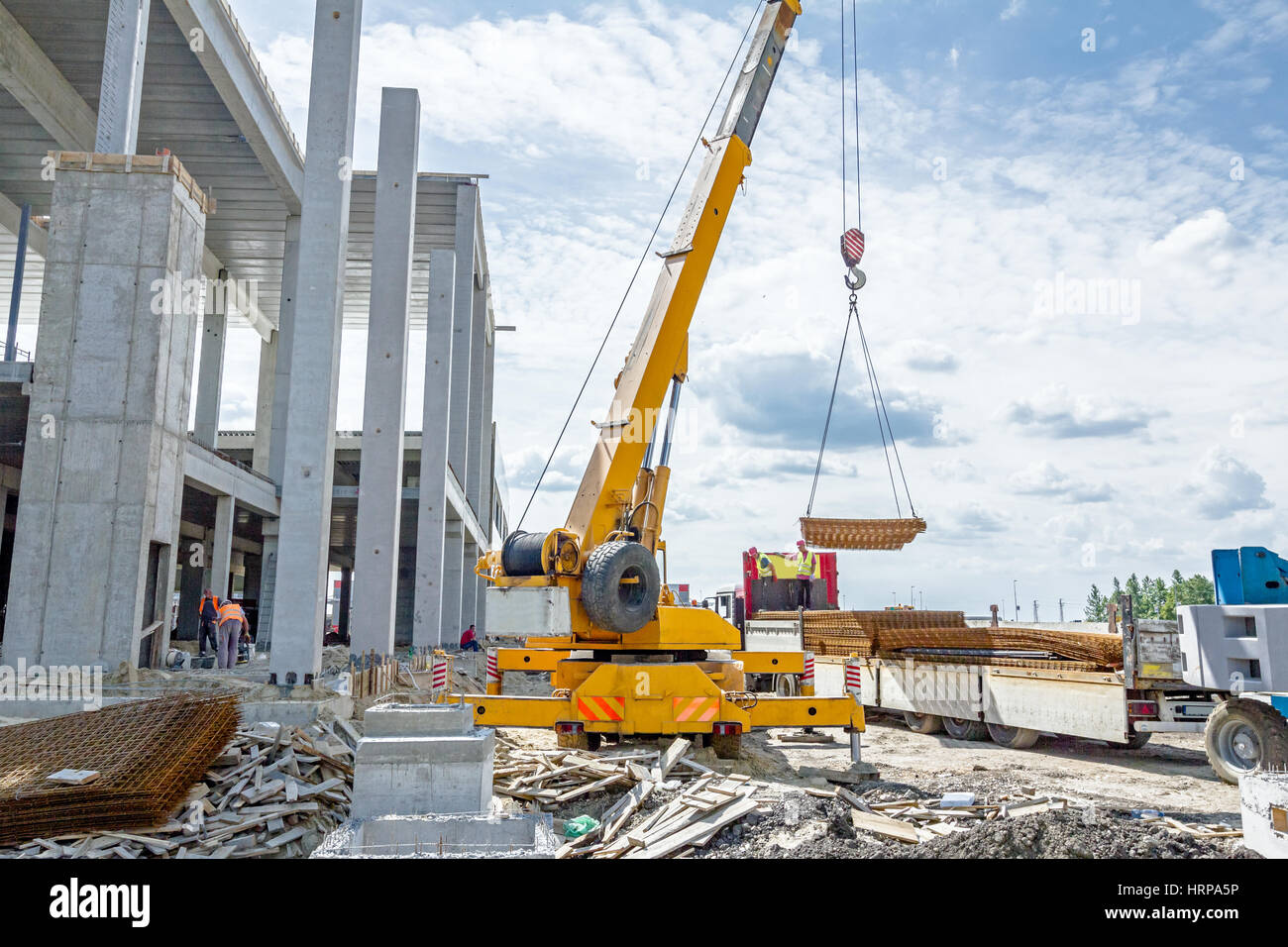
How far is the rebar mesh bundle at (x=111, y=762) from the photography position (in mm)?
6625

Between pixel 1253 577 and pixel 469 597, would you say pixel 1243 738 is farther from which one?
pixel 469 597

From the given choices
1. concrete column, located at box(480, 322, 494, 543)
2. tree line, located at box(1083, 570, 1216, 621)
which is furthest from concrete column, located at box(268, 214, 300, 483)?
tree line, located at box(1083, 570, 1216, 621)

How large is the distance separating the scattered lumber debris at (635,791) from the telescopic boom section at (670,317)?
8.14 ft

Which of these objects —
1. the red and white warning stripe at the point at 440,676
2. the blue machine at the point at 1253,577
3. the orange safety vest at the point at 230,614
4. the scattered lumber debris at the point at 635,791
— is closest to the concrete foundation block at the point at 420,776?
the scattered lumber debris at the point at 635,791

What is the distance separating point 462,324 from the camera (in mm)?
28328

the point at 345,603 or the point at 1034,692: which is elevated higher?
the point at 345,603

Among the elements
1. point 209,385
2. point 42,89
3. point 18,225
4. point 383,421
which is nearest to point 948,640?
point 383,421

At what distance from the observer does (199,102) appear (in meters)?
20.6

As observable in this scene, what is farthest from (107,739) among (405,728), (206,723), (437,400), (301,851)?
(437,400)

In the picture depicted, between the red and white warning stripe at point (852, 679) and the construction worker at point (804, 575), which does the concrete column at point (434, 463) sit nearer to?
the construction worker at point (804, 575)

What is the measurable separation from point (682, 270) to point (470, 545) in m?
27.3

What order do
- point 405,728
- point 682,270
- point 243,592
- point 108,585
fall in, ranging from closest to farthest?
point 405,728 < point 682,270 < point 108,585 < point 243,592

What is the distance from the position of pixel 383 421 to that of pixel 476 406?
19179 mm
